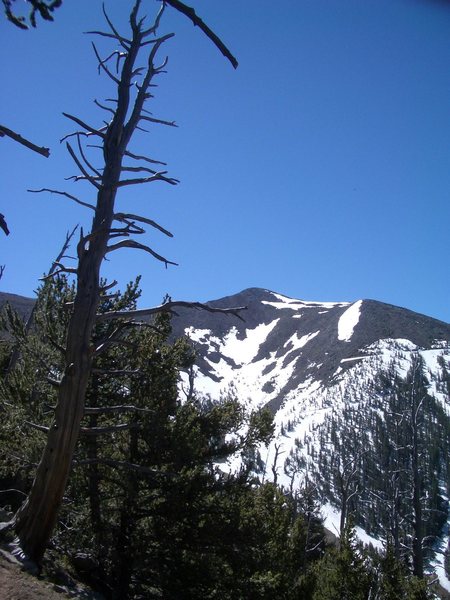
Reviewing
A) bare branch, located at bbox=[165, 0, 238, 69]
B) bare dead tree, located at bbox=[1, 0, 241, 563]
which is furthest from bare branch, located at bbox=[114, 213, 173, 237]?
→ bare branch, located at bbox=[165, 0, 238, 69]

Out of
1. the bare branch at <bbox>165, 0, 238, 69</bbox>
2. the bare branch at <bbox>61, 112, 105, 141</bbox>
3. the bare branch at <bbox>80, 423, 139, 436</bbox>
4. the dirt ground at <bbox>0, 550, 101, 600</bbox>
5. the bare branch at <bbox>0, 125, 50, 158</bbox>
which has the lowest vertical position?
the dirt ground at <bbox>0, 550, 101, 600</bbox>

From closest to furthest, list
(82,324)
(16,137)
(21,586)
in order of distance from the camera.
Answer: (16,137) < (21,586) < (82,324)

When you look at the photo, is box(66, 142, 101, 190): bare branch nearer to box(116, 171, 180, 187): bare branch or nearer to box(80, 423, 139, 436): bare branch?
box(116, 171, 180, 187): bare branch

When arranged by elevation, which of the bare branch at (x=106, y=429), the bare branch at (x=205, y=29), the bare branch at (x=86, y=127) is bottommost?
the bare branch at (x=106, y=429)

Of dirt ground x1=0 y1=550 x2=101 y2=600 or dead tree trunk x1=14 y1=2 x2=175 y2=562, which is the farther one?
dead tree trunk x1=14 y1=2 x2=175 y2=562

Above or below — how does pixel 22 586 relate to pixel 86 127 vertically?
below

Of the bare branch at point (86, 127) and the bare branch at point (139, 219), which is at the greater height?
the bare branch at point (86, 127)

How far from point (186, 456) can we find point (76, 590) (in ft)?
9.20

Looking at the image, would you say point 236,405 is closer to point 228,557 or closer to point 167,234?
point 228,557

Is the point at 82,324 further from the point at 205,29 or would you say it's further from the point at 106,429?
the point at 205,29

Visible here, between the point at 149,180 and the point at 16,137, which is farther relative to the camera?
the point at 149,180

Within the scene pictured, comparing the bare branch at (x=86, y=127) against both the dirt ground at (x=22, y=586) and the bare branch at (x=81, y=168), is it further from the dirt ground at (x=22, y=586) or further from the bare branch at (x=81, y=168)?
the dirt ground at (x=22, y=586)

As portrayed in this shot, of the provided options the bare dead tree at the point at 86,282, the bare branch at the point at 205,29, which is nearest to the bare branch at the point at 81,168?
the bare dead tree at the point at 86,282

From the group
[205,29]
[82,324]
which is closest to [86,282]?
[82,324]
